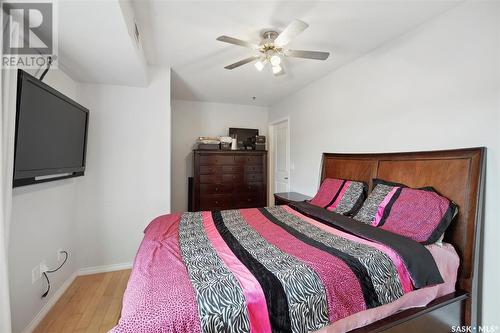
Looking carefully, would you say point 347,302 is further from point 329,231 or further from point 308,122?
point 308,122

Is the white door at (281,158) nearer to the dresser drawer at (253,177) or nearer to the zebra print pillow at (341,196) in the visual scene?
the dresser drawer at (253,177)

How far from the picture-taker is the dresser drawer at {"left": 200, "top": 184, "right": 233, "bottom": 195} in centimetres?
397

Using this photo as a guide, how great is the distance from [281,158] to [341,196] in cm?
208

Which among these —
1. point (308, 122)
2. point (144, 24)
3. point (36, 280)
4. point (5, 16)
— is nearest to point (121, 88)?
point (144, 24)

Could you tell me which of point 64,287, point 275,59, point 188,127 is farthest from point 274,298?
point 188,127

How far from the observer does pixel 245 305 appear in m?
0.96

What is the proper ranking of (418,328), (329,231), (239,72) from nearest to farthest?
(418,328), (329,231), (239,72)

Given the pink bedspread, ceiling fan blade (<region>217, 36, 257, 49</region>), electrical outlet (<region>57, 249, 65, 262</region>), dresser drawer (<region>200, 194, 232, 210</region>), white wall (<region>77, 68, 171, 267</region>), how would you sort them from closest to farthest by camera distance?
1. the pink bedspread
2. ceiling fan blade (<region>217, 36, 257, 49</region>)
3. electrical outlet (<region>57, 249, 65, 262</region>)
4. white wall (<region>77, 68, 171, 267</region>)
5. dresser drawer (<region>200, 194, 232, 210</region>)

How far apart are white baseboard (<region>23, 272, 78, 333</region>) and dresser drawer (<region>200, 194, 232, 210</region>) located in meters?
1.94

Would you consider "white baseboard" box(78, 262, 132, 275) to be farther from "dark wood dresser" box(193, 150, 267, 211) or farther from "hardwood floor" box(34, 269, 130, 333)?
"dark wood dresser" box(193, 150, 267, 211)

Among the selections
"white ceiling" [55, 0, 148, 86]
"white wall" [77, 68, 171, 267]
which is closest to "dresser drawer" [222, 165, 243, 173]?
"white wall" [77, 68, 171, 267]

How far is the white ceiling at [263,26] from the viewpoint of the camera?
1669 millimetres

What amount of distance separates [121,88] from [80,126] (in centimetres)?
73

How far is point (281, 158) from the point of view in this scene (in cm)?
439
